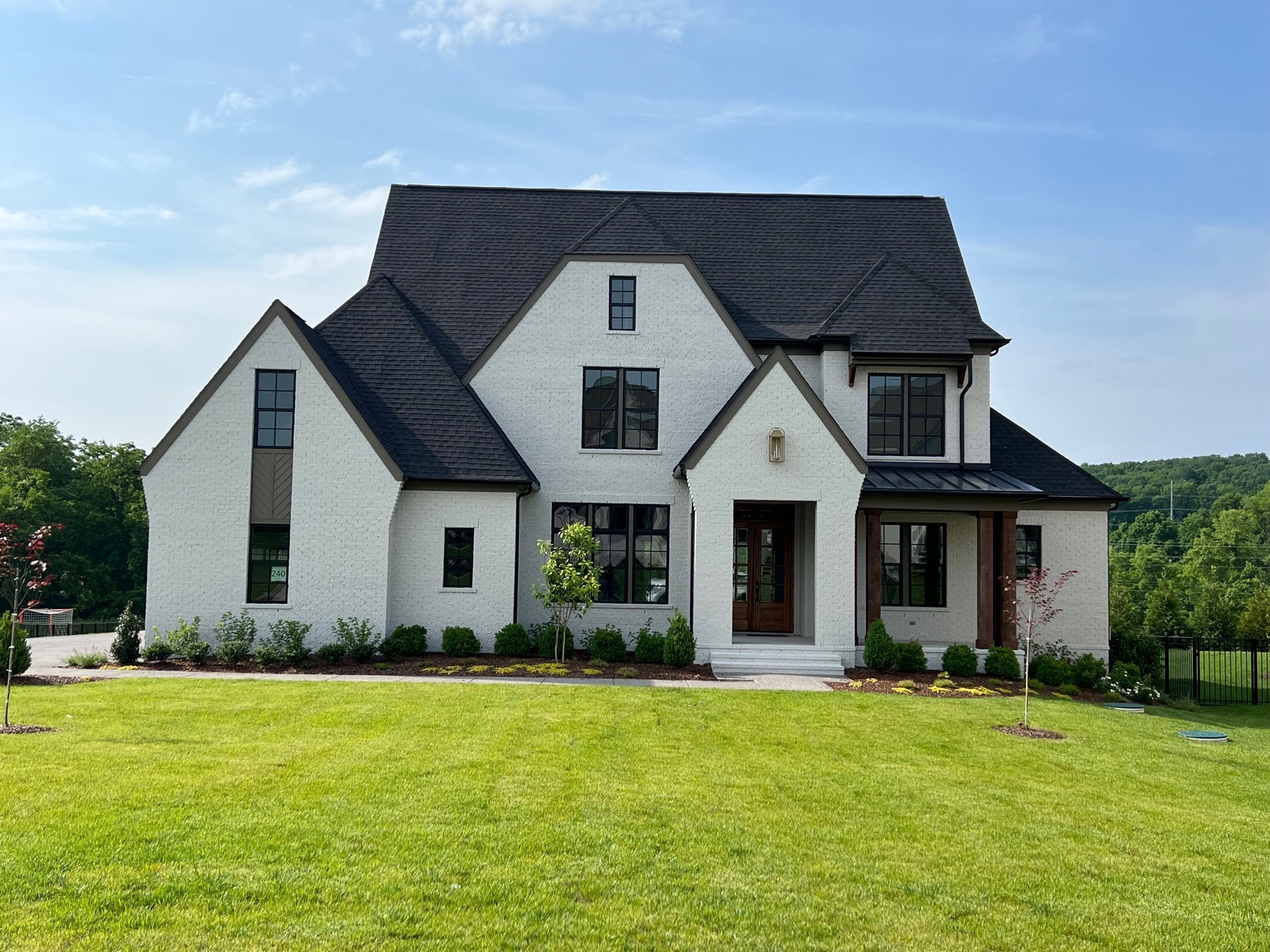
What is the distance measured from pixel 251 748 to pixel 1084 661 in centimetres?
1649

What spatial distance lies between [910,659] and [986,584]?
2.53 meters

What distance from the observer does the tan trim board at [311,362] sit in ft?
63.6

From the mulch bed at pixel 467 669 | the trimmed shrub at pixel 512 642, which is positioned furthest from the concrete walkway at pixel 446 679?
the trimmed shrub at pixel 512 642

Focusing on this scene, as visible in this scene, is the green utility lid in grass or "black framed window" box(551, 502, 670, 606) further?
"black framed window" box(551, 502, 670, 606)

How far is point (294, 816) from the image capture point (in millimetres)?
7594

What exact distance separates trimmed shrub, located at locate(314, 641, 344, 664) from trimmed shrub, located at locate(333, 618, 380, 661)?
0.10m

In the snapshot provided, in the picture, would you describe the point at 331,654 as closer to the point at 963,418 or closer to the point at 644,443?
the point at 644,443

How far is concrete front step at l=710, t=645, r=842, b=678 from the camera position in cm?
1891

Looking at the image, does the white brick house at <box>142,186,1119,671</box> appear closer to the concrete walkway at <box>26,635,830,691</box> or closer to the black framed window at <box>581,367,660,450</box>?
the black framed window at <box>581,367,660,450</box>

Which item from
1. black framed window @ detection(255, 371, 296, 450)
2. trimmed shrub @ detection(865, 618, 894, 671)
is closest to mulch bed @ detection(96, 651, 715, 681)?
trimmed shrub @ detection(865, 618, 894, 671)

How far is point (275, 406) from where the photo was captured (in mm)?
19641

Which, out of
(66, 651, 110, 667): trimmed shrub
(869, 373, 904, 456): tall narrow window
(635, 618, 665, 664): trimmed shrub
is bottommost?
(66, 651, 110, 667): trimmed shrub

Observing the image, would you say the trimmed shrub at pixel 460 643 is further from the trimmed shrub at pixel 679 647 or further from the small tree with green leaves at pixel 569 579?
the trimmed shrub at pixel 679 647

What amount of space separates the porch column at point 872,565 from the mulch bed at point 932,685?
130 centimetres
